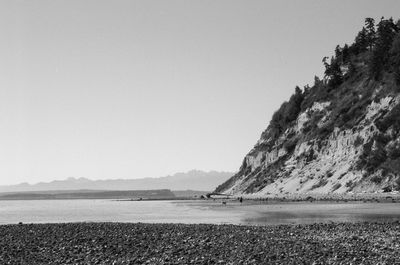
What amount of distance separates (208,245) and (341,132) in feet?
278

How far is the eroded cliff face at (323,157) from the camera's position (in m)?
92.8

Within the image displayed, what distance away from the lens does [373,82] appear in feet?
364

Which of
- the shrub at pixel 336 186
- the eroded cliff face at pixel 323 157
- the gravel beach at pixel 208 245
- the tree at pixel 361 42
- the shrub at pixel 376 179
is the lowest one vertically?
the gravel beach at pixel 208 245

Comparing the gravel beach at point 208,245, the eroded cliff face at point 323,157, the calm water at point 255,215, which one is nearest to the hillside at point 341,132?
the eroded cliff face at point 323,157

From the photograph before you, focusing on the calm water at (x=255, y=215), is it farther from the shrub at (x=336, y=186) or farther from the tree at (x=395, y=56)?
the tree at (x=395, y=56)

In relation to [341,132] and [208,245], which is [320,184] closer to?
[341,132]

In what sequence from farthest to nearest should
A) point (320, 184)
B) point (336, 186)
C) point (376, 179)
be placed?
point (320, 184), point (336, 186), point (376, 179)

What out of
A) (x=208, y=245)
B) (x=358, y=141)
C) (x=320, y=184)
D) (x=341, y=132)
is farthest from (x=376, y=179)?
(x=208, y=245)

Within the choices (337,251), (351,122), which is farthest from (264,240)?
(351,122)

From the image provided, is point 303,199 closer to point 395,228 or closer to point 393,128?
point 393,128

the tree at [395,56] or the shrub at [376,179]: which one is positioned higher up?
the tree at [395,56]

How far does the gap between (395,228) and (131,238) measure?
1688 cm

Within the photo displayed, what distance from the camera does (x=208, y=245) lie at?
28.2m

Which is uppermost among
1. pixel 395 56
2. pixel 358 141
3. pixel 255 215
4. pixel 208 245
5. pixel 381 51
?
pixel 381 51
